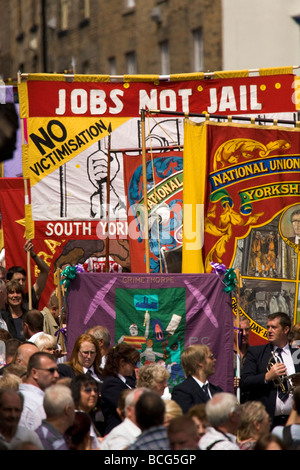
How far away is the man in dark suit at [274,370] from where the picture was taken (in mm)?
9148

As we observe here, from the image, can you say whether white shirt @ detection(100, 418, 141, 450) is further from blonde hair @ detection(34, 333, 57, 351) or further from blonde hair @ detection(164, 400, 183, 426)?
blonde hair @ detection(34, 333, 57, 351)

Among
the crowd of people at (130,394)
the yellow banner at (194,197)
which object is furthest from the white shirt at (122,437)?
the yellow banner at (194,197)

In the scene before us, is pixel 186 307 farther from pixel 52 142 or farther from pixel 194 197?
pixel 52 142

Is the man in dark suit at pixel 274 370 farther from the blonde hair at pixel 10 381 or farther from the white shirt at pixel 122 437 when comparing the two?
the white shirt at pixel 122 437

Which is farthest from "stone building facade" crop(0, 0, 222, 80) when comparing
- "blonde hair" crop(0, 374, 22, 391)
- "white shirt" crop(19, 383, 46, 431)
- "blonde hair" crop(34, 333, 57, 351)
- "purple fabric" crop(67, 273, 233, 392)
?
"white shirt" crop(19, 383, 46, 431)

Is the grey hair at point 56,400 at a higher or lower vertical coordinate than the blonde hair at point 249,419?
higher

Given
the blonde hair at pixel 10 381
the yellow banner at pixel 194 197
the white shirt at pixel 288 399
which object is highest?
the yellow banner at pixel 194 197

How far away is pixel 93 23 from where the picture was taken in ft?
123

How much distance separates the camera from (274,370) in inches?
357

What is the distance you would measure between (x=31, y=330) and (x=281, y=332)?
246cm

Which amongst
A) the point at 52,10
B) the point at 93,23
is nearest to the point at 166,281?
the point at 93,23

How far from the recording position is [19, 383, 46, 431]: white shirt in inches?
286

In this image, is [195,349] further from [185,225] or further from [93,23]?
[93,23]

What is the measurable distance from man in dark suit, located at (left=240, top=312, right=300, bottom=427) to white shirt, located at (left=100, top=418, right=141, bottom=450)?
8.30 feet
